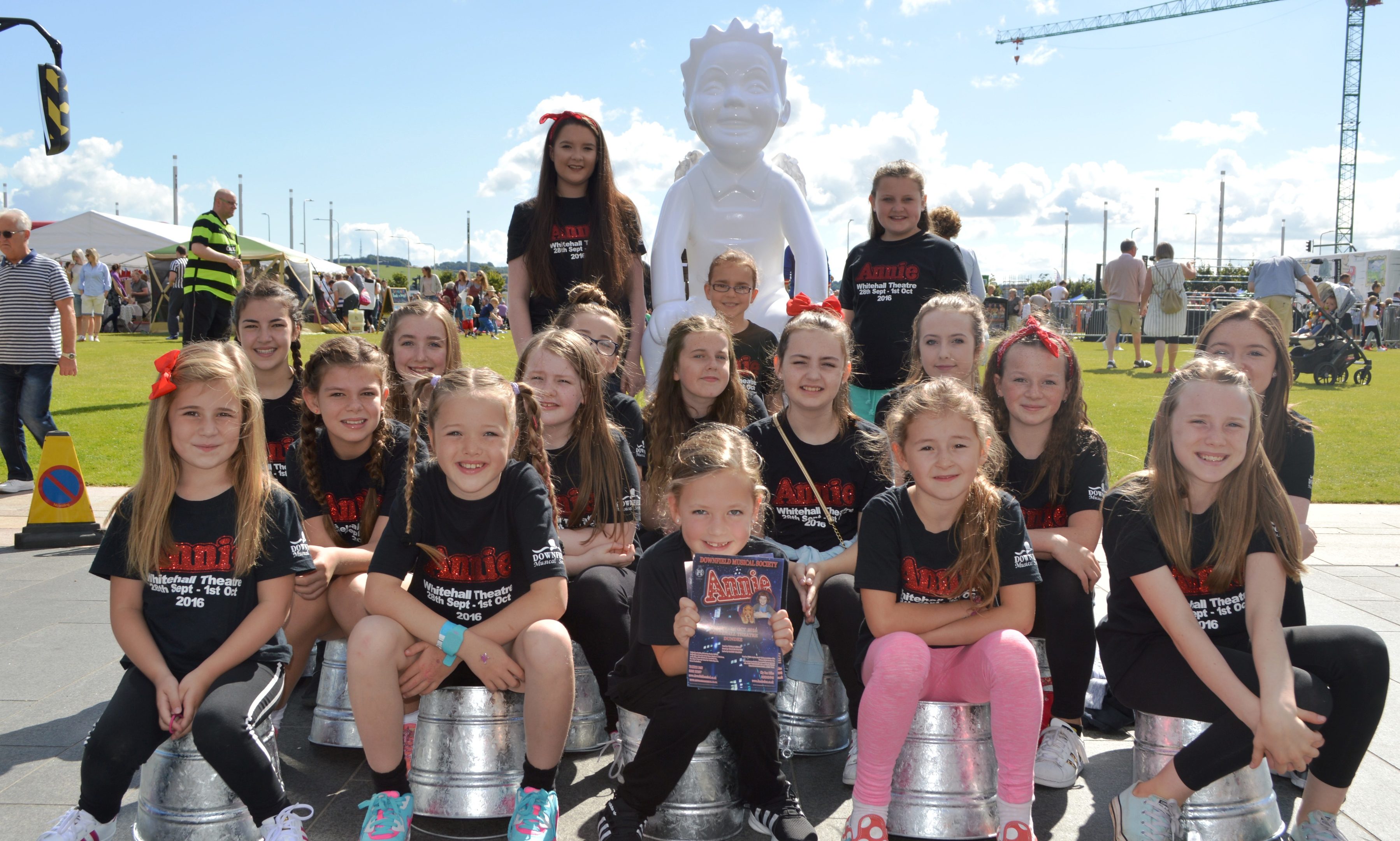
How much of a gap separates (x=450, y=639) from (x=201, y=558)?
649 millimetres

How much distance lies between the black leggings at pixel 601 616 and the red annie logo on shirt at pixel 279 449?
4.13ft

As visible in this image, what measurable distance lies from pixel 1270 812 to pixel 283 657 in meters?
2.40

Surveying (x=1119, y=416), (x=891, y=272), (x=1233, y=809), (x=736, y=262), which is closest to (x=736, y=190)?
(x=736, y=262)

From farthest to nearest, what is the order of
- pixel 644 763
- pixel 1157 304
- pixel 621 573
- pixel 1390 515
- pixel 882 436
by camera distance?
pixel 1157 304
pixel 1390 515
pixel 882 436
pixel 621 573
pixel 644 763

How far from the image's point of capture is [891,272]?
4.46 meters

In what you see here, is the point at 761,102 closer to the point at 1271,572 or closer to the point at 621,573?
the point at 621,573

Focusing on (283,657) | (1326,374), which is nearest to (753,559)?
(283,657)

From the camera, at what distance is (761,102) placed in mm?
4656

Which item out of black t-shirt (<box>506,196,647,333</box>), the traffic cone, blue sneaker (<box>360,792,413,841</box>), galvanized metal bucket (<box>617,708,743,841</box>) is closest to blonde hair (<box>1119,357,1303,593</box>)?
galvanized metal bucket (<box>617,708,743,841</box>)

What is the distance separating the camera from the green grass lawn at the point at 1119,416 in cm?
674

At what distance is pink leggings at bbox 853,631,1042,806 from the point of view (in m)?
2.18


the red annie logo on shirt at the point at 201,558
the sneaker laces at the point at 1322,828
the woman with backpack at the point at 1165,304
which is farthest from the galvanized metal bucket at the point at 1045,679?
the woman with backpack at the point at 1165,304

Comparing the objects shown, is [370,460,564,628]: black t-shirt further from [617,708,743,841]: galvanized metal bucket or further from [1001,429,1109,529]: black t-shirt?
[1001,429,1109,529]: black t-shirt

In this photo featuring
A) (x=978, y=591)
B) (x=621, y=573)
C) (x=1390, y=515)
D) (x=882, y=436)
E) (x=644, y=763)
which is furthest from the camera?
(x=1390, y=515)
